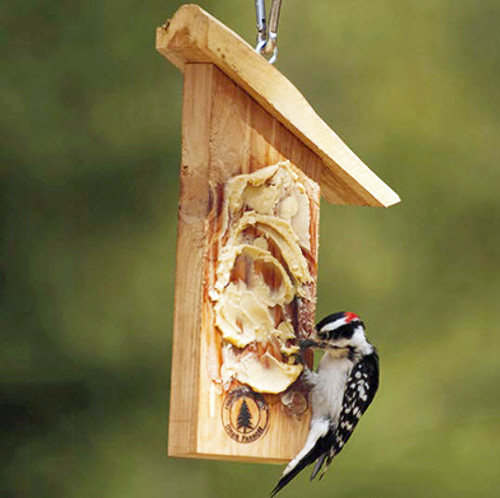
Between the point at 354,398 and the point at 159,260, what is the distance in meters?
3.80

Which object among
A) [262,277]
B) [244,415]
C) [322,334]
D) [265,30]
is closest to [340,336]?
[322,334]

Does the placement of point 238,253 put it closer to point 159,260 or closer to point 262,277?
point 262,277

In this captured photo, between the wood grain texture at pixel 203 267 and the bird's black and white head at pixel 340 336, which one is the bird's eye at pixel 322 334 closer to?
the bird's black and white head at pixel 340 336

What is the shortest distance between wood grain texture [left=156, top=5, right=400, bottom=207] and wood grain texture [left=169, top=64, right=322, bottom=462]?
45 mm

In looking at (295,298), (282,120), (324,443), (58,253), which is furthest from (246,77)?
(58,253)

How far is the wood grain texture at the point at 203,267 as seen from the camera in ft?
9.39

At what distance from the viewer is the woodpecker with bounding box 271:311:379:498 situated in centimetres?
313

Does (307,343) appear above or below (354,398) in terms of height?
above

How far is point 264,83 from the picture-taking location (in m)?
3.06

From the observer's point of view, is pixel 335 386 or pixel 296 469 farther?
pixel 335 386

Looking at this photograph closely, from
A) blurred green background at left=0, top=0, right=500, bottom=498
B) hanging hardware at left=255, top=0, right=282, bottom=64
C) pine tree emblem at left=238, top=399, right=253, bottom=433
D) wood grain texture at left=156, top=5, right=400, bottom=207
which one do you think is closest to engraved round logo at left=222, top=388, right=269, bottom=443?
pine tree emblem at left=238, top=399, right=253, bottom=433

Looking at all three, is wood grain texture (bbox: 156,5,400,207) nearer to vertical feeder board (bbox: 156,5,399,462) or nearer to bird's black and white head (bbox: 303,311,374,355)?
vertical feeder board (bbox: 156,5,399,462)

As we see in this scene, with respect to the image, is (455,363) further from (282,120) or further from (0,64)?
(282,120)

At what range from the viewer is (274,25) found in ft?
10.3
